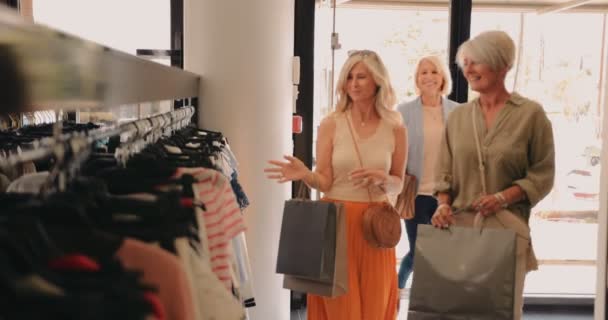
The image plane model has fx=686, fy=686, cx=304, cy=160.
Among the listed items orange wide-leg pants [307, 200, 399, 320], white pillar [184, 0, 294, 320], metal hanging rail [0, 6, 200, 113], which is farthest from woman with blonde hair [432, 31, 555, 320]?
metal hanging rail [0, 6, 200, 113]

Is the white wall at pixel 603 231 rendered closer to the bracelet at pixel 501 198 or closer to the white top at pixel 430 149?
the white top at pixel 430 149

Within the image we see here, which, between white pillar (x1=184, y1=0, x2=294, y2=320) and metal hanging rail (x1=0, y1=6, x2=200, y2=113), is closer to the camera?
metal hanging rail (x1=0, y1=6, x2=200, y2=113)

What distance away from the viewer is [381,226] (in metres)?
2.76

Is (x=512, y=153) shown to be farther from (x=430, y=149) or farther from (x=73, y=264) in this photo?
(x=73, y=264)

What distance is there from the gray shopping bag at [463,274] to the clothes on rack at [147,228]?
125 cm

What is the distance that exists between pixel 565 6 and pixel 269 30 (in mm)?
2329

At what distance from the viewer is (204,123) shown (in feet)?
10.5

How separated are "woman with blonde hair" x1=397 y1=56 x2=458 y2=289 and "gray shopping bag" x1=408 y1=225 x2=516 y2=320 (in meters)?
1.15

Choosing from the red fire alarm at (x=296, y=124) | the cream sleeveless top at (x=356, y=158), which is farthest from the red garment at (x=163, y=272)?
the red fire alarm at (x=296, y=124)

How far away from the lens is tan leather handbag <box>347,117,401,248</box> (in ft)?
9.07

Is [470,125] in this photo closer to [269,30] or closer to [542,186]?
[542,186]

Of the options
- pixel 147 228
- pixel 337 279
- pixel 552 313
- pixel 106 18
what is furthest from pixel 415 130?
pixel 147 228

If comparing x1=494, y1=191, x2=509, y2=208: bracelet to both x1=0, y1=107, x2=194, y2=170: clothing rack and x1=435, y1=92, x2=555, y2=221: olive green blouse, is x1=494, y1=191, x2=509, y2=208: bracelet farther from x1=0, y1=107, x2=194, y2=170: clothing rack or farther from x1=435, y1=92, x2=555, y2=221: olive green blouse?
x1=0, y1=107, x2=194, y2=170: clothing rack

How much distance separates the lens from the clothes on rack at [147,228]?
2.34 feet
